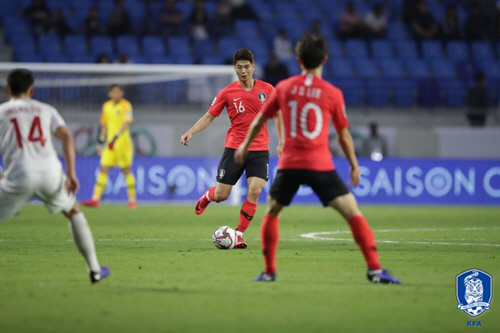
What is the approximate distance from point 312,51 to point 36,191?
2.40 meters

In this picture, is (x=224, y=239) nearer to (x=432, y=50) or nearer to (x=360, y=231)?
(x=360, y=231)

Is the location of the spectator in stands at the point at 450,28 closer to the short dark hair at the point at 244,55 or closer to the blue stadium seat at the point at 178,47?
the blue stadium seat at the point at 178,47

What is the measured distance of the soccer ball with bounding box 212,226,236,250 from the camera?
10148 mm

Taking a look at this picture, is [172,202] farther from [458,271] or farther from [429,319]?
[429,319]

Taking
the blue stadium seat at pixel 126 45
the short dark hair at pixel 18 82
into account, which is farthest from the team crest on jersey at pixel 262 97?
the blue stadium seat at pixel 126 45

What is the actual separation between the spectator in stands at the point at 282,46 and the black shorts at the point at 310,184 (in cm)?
1730

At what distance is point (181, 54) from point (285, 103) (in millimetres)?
16943

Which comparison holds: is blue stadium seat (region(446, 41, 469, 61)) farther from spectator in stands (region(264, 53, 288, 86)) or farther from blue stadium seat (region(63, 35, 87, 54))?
blue stadium seat (region(63, 35, 87, 54))

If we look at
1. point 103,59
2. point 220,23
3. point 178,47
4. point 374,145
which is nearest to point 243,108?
point 374,145

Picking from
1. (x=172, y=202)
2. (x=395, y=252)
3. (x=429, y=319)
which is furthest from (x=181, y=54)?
(x=429, y=319)

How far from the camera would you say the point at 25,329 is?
5.27 meters

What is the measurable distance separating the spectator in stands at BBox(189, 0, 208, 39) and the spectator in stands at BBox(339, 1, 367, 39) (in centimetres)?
392

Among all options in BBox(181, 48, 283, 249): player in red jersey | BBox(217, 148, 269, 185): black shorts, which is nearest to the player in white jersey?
BBox(181, 48, 283, 249): player in red jersey

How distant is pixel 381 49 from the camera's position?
2539cm
